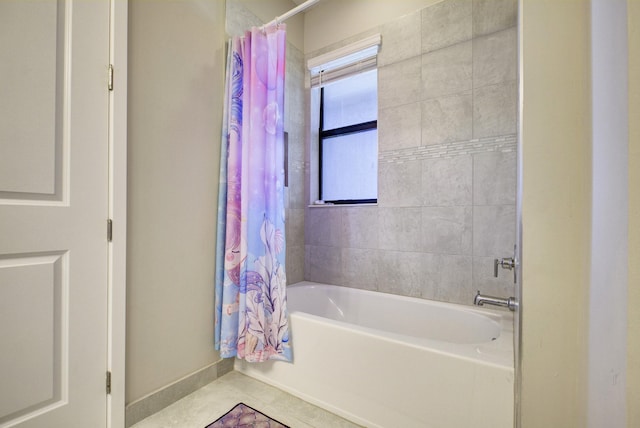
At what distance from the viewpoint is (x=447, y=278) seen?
1.84 meters

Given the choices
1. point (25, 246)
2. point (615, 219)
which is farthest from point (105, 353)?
point (615, 219)

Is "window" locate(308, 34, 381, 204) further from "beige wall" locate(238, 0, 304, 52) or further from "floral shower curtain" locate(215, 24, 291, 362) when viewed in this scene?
"floral shower curtain" locate(215, 24, 291, 362)

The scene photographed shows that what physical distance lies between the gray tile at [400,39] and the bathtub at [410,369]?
1.76m

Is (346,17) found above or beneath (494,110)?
above

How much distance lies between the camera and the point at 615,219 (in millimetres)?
383

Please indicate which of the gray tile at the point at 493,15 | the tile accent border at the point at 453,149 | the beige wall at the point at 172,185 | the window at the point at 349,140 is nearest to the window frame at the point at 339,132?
the window at the point at 349,140

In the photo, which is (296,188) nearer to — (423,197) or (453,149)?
(423,197)

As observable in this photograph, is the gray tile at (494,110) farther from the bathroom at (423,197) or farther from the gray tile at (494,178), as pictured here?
the gray tile at (494,178)

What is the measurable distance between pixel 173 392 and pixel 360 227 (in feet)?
5.15

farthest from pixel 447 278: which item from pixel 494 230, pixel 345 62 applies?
pixel 345 62

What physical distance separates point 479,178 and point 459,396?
1.24 meters

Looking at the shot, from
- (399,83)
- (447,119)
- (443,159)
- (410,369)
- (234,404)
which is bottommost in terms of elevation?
(234,404)

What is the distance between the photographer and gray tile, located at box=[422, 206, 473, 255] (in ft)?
5.88

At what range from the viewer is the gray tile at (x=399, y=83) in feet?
6.46
